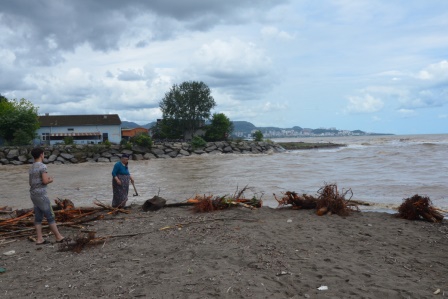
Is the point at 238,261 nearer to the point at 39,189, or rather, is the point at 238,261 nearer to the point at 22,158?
the point at 39,189

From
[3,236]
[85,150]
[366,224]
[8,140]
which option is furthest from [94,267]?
[8,140]

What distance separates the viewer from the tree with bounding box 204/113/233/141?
56.7m

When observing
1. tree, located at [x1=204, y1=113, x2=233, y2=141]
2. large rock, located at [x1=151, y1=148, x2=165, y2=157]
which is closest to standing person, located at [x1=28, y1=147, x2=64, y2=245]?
large rock, located at [x1=151, y1=148, x2=165, y2=157]

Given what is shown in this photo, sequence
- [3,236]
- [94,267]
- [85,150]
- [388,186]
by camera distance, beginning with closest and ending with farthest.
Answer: [94,267], [3,236], [388,186], [85,150]

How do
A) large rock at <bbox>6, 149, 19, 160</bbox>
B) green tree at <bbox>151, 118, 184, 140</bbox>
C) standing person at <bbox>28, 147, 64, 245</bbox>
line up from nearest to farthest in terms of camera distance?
standing person at <bbox>28, 147, 64, 245</bbox>
large rock at <bbox>6, 149, 19, 160</bbox>
green tree at <bbox>151, 118, 184, 140</bbox>

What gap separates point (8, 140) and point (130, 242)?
46.2 metres

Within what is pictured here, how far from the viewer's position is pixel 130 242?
6.28 m

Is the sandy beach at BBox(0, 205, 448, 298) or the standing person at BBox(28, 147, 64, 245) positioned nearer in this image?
the sandy beach at BBox(0, 205, 448, 298)

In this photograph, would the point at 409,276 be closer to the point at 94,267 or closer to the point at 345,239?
the point at 345,239

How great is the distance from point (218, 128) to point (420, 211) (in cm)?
4923

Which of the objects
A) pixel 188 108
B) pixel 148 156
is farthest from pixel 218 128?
pixel 148 156

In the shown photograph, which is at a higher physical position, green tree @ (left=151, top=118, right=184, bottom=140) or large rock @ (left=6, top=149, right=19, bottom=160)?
green tree @ (left=151, top=118, right=184, bottom=140)

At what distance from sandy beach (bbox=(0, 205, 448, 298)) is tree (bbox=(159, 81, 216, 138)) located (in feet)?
178

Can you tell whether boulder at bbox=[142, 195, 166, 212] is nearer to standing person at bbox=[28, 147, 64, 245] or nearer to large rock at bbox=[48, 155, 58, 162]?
standing person at bbox=[28, 147, 64, 245]
